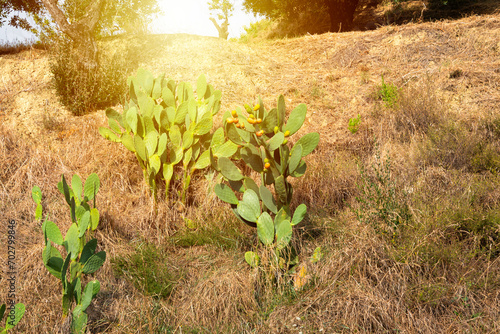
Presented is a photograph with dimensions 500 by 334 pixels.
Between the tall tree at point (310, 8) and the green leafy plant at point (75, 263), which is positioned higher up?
the tall tree at point (310, 8)

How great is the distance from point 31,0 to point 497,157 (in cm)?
909

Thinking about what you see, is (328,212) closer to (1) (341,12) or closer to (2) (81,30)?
(2) (81,30)

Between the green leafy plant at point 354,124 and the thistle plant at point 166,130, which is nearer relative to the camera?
the thistle plant at point 166,130

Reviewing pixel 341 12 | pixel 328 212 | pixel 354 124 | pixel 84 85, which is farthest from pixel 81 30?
pixel 341 12

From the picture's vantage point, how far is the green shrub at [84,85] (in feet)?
16.1

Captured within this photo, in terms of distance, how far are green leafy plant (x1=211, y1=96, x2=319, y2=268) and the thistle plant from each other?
0.71 m

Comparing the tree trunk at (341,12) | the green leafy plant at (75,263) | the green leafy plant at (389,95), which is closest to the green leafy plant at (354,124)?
the green leafy plant at (389,95)

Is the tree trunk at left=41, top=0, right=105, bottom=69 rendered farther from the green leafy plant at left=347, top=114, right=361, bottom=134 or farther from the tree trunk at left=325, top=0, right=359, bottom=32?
the tree trunk at left=325, top=0, right=359, bottom=32

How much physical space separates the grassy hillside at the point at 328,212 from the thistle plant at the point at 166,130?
27 cm

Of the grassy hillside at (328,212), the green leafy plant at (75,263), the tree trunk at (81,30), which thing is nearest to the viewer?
the green leafy plant at (75,263)

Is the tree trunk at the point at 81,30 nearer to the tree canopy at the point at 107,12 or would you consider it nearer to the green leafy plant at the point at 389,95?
the tree canopy at the point at 107,12

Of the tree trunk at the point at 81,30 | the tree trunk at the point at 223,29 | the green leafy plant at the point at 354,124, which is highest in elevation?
the tree trunk at the point at 223,29

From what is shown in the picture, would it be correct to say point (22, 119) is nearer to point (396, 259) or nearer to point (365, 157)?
point (365, 157)

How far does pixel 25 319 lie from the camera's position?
87.7 inches
